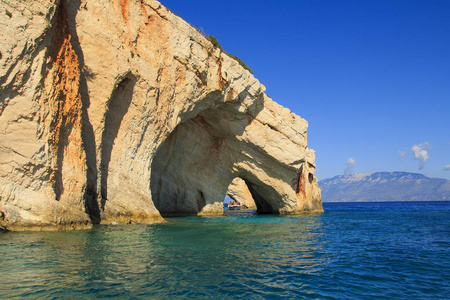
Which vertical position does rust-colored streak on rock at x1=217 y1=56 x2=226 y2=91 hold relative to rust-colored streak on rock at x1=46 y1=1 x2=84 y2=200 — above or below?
above

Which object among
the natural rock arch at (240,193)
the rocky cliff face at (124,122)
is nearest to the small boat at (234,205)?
the natural rock arch at (240,193)

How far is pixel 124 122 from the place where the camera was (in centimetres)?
1841

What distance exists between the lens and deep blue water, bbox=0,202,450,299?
6.74m

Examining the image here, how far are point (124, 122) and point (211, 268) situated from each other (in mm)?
11979

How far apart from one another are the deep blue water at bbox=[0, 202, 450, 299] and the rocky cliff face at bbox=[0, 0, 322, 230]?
2.67 meters

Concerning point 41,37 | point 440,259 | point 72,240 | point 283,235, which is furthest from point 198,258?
point 41,37

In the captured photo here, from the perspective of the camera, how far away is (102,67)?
16.5 metres

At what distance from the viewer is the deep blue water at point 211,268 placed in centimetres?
674

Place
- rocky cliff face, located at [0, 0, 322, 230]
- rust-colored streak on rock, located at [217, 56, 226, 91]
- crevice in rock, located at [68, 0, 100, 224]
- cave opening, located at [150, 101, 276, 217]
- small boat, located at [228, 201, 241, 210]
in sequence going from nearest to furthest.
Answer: rocky cliff face, located at [0, 0, 322, 230]
crevice in rock, located at [68, 0, 100, 224]
rust-colored streak on rock, located at [217, 56, 226, 91]
cave opening, located at [150, 101, 276, 217]
small boat, located at [228, 201, 241, 210]

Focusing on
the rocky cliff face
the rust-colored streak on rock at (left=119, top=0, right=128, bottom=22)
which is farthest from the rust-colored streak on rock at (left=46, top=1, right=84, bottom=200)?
the rust-colored streak on rock at (left=119, top=0, right=128, bottom=22)

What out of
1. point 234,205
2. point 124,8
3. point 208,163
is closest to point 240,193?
point 234,205

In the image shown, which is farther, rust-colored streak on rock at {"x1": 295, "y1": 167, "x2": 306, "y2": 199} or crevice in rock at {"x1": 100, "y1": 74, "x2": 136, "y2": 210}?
rust-colored streak on rock at {"x1": 295, "y1": 167, "x2": 306, "y2": 199}

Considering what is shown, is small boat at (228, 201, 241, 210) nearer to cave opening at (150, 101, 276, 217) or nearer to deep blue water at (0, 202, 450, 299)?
cave opening at (150, 101, 276, 217)

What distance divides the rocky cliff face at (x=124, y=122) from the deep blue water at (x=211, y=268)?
267 centimetres
